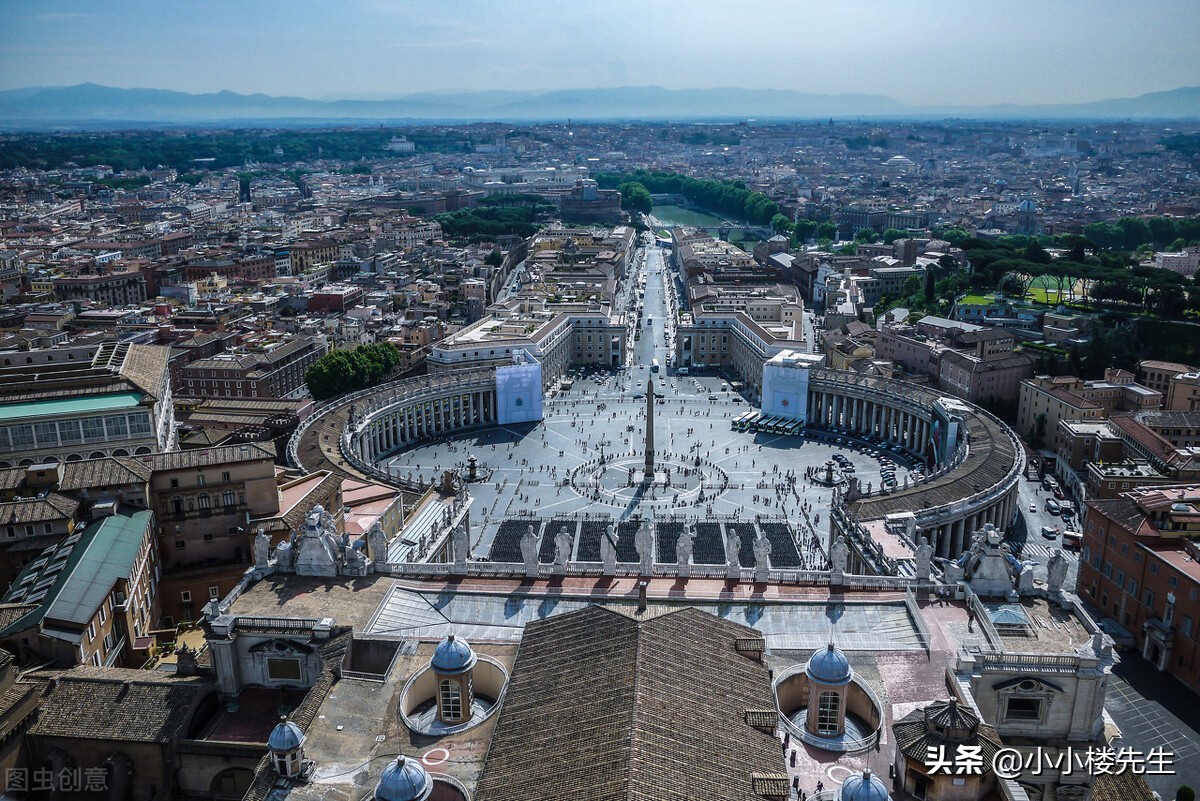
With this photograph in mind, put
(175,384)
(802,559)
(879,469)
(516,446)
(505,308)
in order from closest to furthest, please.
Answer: (802,559), (879,469), (516,446), (175,384), (505,308)

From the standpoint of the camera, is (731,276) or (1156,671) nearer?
(1156,671)

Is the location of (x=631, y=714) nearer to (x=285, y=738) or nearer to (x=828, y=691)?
(x=828, y=691)

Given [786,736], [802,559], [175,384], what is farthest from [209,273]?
[786,736]

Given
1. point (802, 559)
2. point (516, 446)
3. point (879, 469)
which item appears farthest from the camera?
point (516, 446)

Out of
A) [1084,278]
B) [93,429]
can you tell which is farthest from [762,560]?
[1084,278]

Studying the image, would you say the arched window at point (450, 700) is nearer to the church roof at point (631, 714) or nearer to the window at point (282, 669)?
the church roof at point (631, 714)

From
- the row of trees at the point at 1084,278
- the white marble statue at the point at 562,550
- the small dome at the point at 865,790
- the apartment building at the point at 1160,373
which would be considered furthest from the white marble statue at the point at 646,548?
the row of trees at the point at 1084,278

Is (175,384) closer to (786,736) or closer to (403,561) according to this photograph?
(403,561)
